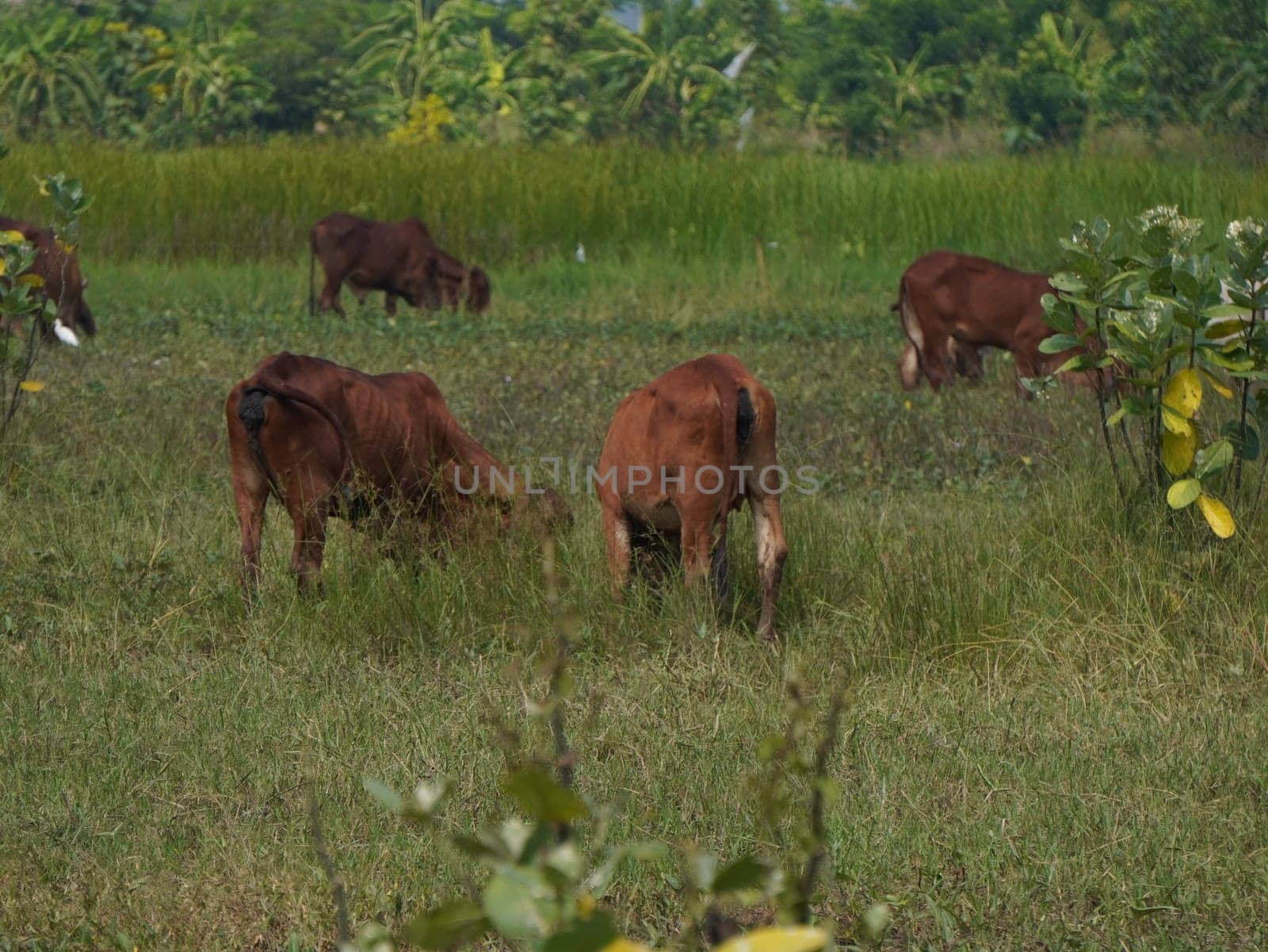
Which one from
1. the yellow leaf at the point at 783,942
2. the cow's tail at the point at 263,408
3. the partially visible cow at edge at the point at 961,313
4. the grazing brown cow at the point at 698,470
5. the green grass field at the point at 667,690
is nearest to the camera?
the yellow leaf at the point at 783,942

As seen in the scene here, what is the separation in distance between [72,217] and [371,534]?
2.31 m

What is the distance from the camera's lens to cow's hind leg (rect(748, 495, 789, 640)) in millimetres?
6000

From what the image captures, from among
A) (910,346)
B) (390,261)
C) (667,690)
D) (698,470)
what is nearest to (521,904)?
(667,690)

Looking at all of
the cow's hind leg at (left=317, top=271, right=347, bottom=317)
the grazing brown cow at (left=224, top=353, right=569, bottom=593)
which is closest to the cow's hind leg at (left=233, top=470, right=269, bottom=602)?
the grazing brown cow at (left=224, top=353, right=569, bottom=593)

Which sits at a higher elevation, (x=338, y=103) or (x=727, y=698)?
(x=727, y=698)

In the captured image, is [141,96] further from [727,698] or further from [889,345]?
[727,698]

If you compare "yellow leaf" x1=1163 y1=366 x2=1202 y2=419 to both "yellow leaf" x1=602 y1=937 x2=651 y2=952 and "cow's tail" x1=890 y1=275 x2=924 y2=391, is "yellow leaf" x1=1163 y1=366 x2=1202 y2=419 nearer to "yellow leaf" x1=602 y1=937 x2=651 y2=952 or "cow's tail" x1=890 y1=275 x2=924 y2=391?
"yellow leaf" x1=602 y1=937 x2=651 y2=952

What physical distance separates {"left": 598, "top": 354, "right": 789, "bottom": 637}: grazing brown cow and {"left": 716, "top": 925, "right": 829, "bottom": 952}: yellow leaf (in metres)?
4.24

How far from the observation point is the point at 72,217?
7770 millimetres

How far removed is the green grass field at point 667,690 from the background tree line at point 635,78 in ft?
73.7

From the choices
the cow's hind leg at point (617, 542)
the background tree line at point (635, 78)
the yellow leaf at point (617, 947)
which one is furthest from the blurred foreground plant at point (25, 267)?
the background tree line at point (635, 78)

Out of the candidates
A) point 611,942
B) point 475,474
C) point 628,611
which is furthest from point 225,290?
point 611,942

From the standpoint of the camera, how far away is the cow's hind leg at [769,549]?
6000 mm

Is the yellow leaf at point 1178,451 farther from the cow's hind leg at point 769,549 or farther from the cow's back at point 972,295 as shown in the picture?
the cow's back at point 972,295
